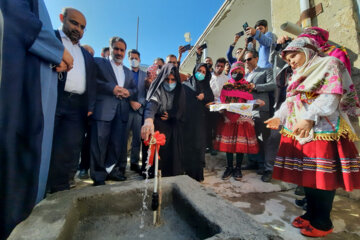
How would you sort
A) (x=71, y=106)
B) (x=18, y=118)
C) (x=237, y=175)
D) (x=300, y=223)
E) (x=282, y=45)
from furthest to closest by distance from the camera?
(x=237, y=175)
(x=282, y=45)
(x=71, y=106)
(x=300, y=223)
(x=18, y=118)

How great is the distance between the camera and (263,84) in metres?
3.08

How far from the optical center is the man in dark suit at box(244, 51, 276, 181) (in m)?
3.05

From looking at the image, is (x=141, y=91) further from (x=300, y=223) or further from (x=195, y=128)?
(x=300, y=223)

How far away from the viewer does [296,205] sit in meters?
2.12

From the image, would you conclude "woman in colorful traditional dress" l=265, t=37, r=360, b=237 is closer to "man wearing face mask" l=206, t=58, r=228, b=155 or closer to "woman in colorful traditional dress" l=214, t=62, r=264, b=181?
"woman in colorful traditional dress" l=214, t=62, r=264, b=181

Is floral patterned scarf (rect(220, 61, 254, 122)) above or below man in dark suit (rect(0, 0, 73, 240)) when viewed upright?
above

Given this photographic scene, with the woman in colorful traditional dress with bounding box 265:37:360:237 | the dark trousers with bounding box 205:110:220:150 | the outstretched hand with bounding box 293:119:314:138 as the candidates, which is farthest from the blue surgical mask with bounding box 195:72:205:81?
the outstretched hand with bounding box 293:119:314:138

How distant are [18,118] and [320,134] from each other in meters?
2.29

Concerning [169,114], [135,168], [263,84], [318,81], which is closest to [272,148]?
[263,84]

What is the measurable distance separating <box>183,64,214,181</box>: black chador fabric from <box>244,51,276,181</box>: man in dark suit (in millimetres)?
892

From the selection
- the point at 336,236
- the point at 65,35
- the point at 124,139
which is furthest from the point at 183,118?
the point at 336,236

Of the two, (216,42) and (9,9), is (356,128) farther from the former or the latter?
(216,42)

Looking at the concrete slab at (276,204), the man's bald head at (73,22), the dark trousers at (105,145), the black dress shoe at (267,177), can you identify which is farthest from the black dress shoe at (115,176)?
the black dress shoe at (267,177)

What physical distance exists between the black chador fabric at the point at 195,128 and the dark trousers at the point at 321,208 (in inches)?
66.6
